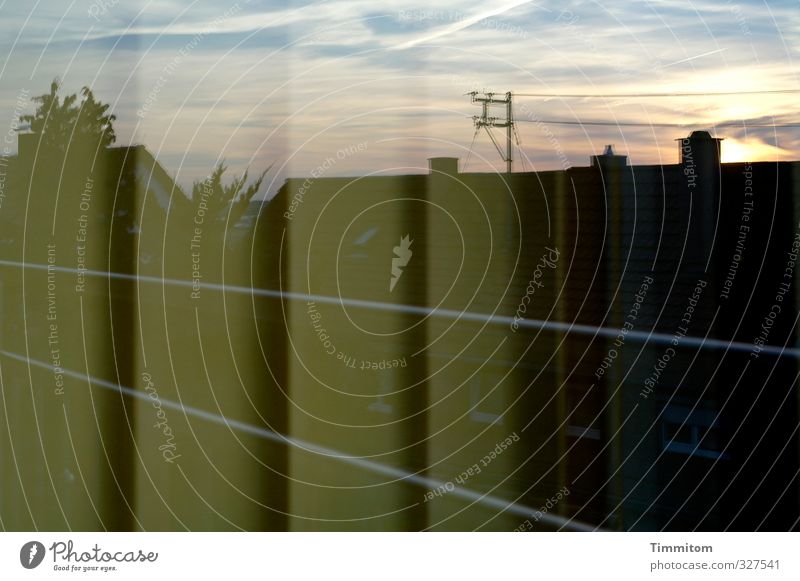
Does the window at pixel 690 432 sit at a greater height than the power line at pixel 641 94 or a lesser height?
lesser

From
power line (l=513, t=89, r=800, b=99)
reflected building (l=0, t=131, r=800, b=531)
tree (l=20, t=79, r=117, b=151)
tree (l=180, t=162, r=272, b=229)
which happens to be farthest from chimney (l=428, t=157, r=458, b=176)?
tree (l=20, t=79, r=117, b=151)

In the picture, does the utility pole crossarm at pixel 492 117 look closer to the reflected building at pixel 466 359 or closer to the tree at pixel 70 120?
the reflected building at pixel 466 359

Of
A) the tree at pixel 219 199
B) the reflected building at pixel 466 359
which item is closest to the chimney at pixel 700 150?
the reflected building at pixel 466 359

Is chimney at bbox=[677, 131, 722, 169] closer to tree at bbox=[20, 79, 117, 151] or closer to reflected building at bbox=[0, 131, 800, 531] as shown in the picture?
reflected building at bbox=[0, 131, 800, 531]

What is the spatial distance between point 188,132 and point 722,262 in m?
0.77

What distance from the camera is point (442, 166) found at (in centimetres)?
120

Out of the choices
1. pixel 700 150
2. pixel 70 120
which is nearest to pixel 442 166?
pixel 700 150

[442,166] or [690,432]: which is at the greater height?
[442,166]

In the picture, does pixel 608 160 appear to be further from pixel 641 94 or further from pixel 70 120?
pixel 70 120

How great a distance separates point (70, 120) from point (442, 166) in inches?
19.8

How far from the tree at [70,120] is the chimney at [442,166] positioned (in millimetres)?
429

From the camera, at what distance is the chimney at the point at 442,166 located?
3.94 feet

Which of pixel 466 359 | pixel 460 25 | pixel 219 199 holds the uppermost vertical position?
pixel 460 25
